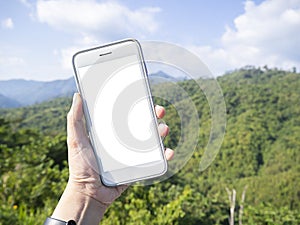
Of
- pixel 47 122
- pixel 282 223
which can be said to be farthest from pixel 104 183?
pixel 47 122

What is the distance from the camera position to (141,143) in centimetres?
82

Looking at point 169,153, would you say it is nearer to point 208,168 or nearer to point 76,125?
point 76,125

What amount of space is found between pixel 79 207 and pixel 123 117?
0.20 meters

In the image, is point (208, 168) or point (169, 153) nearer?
point (169, 153)

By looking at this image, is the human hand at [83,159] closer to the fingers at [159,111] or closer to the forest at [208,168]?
the fingers at [159,111]

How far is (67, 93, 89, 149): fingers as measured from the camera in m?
0.81

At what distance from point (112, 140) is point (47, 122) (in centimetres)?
1956

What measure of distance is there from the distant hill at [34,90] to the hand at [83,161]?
0.27ft

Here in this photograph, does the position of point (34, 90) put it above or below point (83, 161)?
above

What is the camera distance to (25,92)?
47156 millimetres

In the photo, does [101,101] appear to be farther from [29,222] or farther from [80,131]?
[29,222]

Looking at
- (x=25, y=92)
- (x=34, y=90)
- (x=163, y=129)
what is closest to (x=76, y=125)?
(x=163, y=129)

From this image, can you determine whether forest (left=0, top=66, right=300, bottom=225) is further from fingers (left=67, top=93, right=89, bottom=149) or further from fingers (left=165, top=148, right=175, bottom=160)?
fingers (left=67, top=93, right=89, bottom=149)

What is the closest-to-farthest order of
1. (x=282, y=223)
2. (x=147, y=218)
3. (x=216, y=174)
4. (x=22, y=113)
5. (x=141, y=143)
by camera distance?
1. (x=141, y=143)
2. (x=147, y=218)
3. (x=282, y=223)
4. (x=216, y=174)
5. (x=22, y=113)
